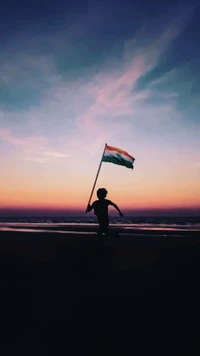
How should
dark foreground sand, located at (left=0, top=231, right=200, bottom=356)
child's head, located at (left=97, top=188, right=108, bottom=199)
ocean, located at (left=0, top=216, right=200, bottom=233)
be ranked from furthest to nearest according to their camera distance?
1. ocean, located at (left=0, top=216, right=200, bottom=233)
2. child's head, located at (left=97, top=188, right=108, bottom=199)
3. dark foreground sand, located at (left=0, top=231, right=200, bottom=356)

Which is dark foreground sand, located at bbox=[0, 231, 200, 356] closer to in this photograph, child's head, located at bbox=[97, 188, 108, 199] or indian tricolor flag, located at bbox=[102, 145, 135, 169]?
child's head, located at bbox=[97, 188, 108, 199]

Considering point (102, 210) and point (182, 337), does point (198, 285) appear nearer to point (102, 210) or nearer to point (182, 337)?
point (182, 337)

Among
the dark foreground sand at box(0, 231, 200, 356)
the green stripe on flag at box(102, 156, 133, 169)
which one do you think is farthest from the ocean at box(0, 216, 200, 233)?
the dark foreground sand at box(0, 231, 200, 356)

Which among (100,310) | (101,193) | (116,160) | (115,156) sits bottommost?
(100,310)

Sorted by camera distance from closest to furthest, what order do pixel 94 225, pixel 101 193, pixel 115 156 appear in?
1. pixel 101 193
2. pixel 115 156
3. pixel 94 225

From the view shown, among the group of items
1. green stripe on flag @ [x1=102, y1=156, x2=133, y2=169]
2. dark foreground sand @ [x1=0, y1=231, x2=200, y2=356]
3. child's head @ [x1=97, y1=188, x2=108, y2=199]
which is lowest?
dark foreground sand @ [x1=0, y1=231, x2=200, y2=356]

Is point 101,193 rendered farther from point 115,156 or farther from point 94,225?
point 94,225

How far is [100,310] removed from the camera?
13.7ft

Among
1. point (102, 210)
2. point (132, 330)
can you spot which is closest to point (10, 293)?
point (132, 330)

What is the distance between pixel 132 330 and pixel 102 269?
4.05m

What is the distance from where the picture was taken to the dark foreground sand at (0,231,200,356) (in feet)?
10.1

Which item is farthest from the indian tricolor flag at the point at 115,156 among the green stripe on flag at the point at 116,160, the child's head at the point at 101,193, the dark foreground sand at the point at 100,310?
the dark foreground sand at the point at 100,310

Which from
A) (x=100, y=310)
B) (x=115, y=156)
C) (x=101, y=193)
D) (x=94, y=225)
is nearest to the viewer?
(x=100, y=310)

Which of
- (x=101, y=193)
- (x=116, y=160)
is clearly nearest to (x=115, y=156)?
(x=116, y=160)
